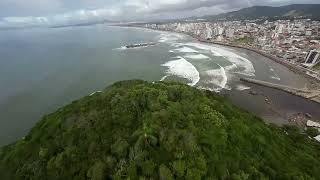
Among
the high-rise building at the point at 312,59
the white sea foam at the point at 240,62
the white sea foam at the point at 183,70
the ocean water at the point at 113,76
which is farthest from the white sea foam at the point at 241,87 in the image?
the high-rise building at the point at 312,59

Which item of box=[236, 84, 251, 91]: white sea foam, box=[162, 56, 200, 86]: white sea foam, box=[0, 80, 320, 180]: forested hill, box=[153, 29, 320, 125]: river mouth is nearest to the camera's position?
box=[0, 80, 320, 180]: forested hill

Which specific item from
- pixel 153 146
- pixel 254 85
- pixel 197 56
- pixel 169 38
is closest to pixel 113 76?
pixel 254 85

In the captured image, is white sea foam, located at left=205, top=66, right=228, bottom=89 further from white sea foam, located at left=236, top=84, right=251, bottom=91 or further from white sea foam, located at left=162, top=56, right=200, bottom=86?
white sea foam, located at left=162, top=56, right=200, bottom=86

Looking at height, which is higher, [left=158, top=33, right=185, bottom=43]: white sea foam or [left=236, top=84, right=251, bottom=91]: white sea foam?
[left=236, top=84, right=251, bottom=91]: white sea foam

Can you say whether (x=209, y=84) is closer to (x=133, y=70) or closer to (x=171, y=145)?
(x=133, y=70)

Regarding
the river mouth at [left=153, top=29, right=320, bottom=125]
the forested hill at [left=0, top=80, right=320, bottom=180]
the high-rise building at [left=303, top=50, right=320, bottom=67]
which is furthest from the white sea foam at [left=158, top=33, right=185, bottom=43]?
the forested hill at [left=0, top=80, right=320, bottom=180]

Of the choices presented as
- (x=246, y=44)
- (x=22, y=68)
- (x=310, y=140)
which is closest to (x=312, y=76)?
(x=310, y=140)

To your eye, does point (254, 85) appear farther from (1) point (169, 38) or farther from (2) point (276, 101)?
(1) point (169, 38)
